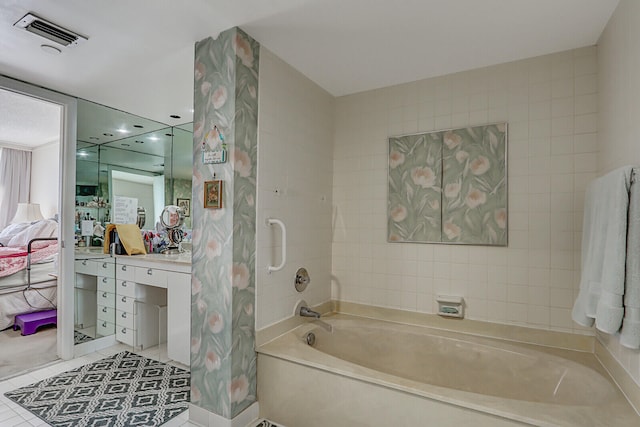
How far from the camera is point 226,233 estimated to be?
1.92m

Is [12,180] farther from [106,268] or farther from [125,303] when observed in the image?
[125,303]

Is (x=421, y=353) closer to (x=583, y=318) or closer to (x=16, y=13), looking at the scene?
(x=583, y=318)

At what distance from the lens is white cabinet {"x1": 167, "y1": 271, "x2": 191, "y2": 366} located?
8.59ft

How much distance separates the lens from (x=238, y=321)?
1.93m

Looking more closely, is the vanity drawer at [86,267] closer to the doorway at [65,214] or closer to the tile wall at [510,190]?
the doorway at [65,214]

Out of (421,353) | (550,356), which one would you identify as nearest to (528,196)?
(550,356)

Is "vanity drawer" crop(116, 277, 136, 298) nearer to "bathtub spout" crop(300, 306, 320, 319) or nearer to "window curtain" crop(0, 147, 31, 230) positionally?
"window curtain" crop(0, 147, 31, 230)

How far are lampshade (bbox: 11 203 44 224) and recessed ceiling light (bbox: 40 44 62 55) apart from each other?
2140 mm

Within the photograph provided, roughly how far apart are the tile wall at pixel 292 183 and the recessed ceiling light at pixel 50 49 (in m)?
1.29

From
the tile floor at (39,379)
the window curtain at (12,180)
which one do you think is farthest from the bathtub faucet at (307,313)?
the window curtain at (12,180)

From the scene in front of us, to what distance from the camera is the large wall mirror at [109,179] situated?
304 cm

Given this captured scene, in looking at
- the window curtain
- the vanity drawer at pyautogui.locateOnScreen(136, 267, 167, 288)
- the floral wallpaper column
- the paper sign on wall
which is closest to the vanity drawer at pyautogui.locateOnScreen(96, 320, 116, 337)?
the vanity drawer at pyautogui.locateOnScreen(136, 267, 167, 288)

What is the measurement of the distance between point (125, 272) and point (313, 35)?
2675mm

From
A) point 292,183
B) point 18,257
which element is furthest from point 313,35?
point 18,257
